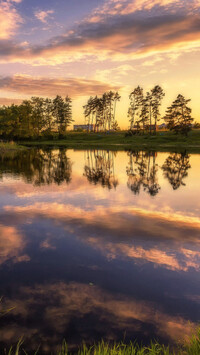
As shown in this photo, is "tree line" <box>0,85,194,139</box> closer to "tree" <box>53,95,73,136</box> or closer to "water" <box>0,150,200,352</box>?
"tree" <box>53,95,73,136</box>

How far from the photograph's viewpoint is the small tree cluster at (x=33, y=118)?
118375mm

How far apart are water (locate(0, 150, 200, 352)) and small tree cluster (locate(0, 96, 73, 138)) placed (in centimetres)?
10662

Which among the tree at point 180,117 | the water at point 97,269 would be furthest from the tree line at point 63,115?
the water at point 97,269

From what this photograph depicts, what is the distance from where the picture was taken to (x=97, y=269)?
333 inches

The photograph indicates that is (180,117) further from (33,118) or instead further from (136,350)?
(136,350)

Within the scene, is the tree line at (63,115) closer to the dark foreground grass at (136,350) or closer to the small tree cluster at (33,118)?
the small tree cluster at (33,118)

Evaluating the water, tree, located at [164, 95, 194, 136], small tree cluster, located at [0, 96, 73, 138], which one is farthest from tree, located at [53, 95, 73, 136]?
the water

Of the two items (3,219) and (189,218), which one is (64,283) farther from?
(189,218)

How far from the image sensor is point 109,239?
1105 cm

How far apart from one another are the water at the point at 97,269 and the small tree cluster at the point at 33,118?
107 m

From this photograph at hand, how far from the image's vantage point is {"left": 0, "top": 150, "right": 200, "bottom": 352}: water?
5.92 metres

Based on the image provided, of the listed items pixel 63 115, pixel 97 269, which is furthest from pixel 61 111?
pixel 97 269

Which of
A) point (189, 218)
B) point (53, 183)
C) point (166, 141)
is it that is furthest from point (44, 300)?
point (166, 141)

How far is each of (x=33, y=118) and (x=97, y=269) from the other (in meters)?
122
